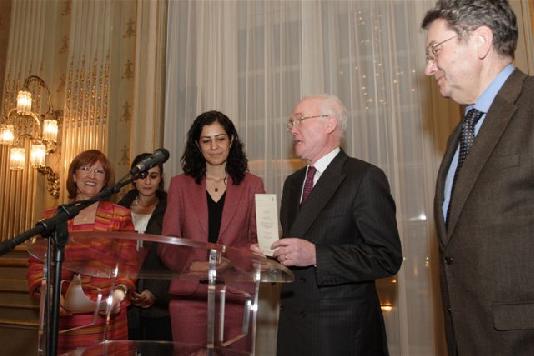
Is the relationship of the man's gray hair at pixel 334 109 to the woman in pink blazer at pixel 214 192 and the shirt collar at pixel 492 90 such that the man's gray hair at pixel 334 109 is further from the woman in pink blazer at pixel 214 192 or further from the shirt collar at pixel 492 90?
the shirt collar at pixel 492 90

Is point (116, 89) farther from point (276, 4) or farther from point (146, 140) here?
point (276, 4)

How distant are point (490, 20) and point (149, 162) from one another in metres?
1.12

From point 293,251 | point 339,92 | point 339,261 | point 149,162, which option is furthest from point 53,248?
point 339,92

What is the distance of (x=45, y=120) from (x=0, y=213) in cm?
102

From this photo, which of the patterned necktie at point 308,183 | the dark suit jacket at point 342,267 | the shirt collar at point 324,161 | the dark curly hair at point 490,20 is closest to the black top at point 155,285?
the dark suit jacket at point 342,267

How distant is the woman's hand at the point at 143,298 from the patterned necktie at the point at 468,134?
1039 millimetres

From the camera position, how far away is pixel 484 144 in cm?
135

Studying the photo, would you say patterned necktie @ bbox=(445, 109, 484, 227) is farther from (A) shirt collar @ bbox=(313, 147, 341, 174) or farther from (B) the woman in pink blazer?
(B) the woman in pink blazer

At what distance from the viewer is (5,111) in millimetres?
4516

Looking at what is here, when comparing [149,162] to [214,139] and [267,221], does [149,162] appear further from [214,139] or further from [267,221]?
[214,139]

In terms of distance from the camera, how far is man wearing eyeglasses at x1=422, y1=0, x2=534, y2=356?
125 centimetres

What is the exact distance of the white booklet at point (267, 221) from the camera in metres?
1.75

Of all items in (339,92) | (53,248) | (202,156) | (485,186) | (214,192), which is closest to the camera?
(53,248)

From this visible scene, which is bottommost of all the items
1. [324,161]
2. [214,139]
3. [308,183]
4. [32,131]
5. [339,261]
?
[339,261]
